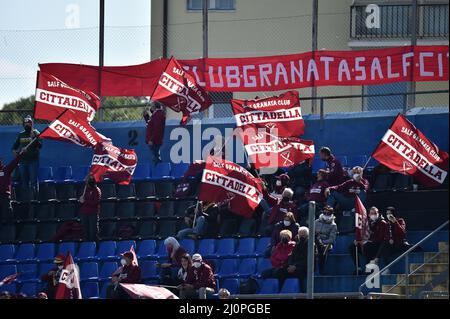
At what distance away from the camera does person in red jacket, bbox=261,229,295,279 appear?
86.6ft

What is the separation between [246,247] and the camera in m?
28.4

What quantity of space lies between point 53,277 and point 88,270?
2.46m

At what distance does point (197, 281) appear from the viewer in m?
26.0

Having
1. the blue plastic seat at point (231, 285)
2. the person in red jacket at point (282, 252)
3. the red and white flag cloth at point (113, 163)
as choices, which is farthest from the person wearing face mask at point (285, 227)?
the red and white flag cloth at point (113, 163)

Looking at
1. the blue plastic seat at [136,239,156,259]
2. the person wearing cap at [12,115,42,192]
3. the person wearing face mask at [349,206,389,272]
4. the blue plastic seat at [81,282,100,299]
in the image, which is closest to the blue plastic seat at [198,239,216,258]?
the blue plastic seat at [136,239,156,259]

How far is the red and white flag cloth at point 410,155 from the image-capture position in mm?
27750

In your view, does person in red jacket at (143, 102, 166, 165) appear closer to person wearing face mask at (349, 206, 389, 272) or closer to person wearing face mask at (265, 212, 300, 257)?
person wearing face mask at (265, 212, 300, 257)

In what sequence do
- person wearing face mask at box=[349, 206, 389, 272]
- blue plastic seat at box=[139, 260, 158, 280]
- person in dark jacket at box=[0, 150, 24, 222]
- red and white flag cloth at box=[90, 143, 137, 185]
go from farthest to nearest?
person in dark jacket at box=[0, 150, 24, 222], red and white flag cloth at box=[90, 143, 137, 185], blue plastic seat at box=[139, 260, 158, 280], person wearing face mask at box=[349, 206, 389, 272]

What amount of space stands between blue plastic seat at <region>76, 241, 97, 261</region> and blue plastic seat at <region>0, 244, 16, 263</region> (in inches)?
56.7

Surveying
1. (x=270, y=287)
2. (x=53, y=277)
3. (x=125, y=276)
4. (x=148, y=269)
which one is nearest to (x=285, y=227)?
(x=270, y=287)

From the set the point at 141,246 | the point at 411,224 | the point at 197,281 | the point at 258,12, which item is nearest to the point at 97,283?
the point at 141,246

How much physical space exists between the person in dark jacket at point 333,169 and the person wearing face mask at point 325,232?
1302 millimetres

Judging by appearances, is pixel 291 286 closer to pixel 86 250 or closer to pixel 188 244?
pixel 188 244

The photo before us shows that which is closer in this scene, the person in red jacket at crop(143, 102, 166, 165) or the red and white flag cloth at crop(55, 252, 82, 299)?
the red and white flag cloth at crop(55, 252, 82, 299)
